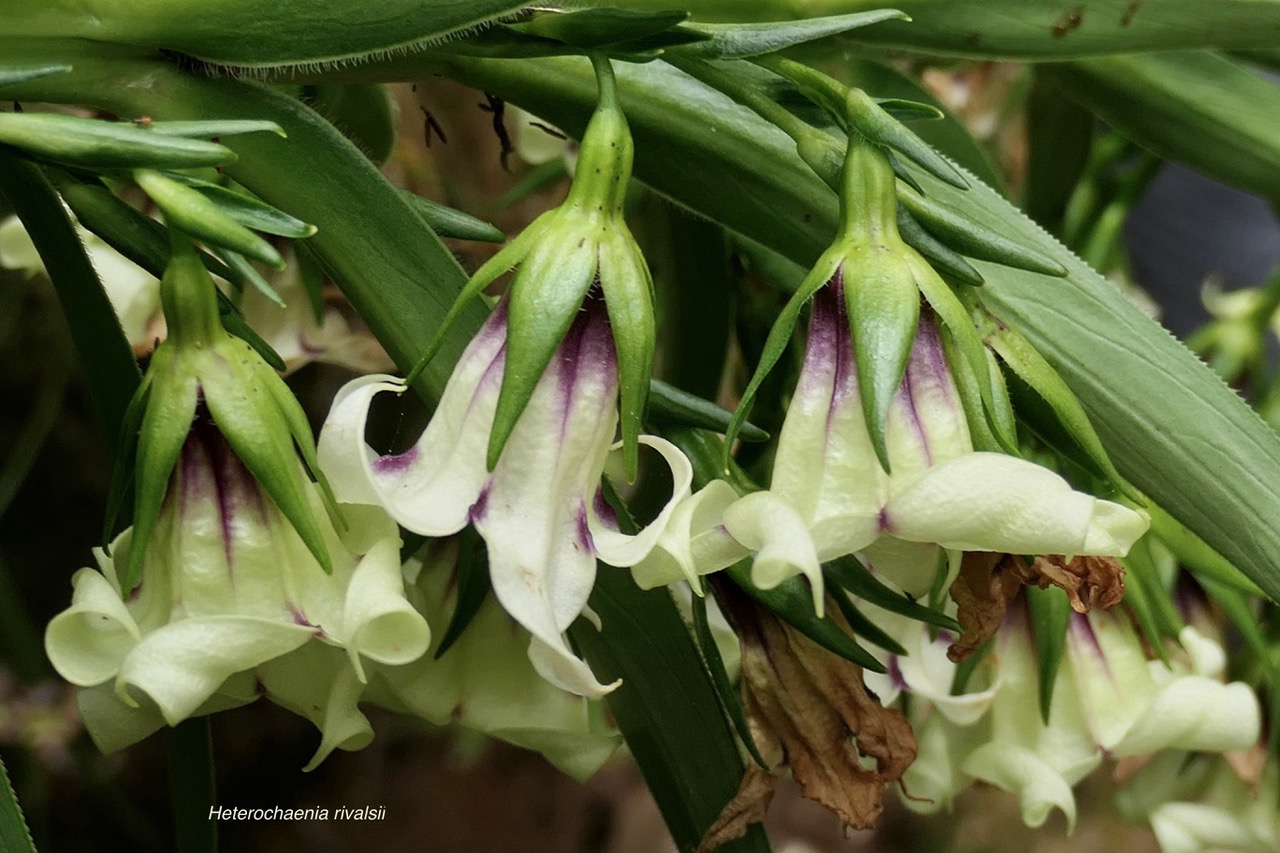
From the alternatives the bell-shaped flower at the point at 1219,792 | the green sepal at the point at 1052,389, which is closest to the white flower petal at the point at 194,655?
the green sepal at the point at 1052,389

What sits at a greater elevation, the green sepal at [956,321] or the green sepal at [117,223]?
the green sepal at [956,321]

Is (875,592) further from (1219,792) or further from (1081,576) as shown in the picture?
(1219,792)

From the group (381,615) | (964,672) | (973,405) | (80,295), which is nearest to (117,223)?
(80,295)

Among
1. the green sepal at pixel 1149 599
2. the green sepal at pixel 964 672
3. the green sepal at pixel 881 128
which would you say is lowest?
the green sepal at pixel 964 672

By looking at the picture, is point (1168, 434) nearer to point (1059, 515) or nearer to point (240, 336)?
point (1059, 515)

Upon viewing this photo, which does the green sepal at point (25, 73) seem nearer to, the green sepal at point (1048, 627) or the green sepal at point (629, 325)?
the green sepal at point (629, 325)
